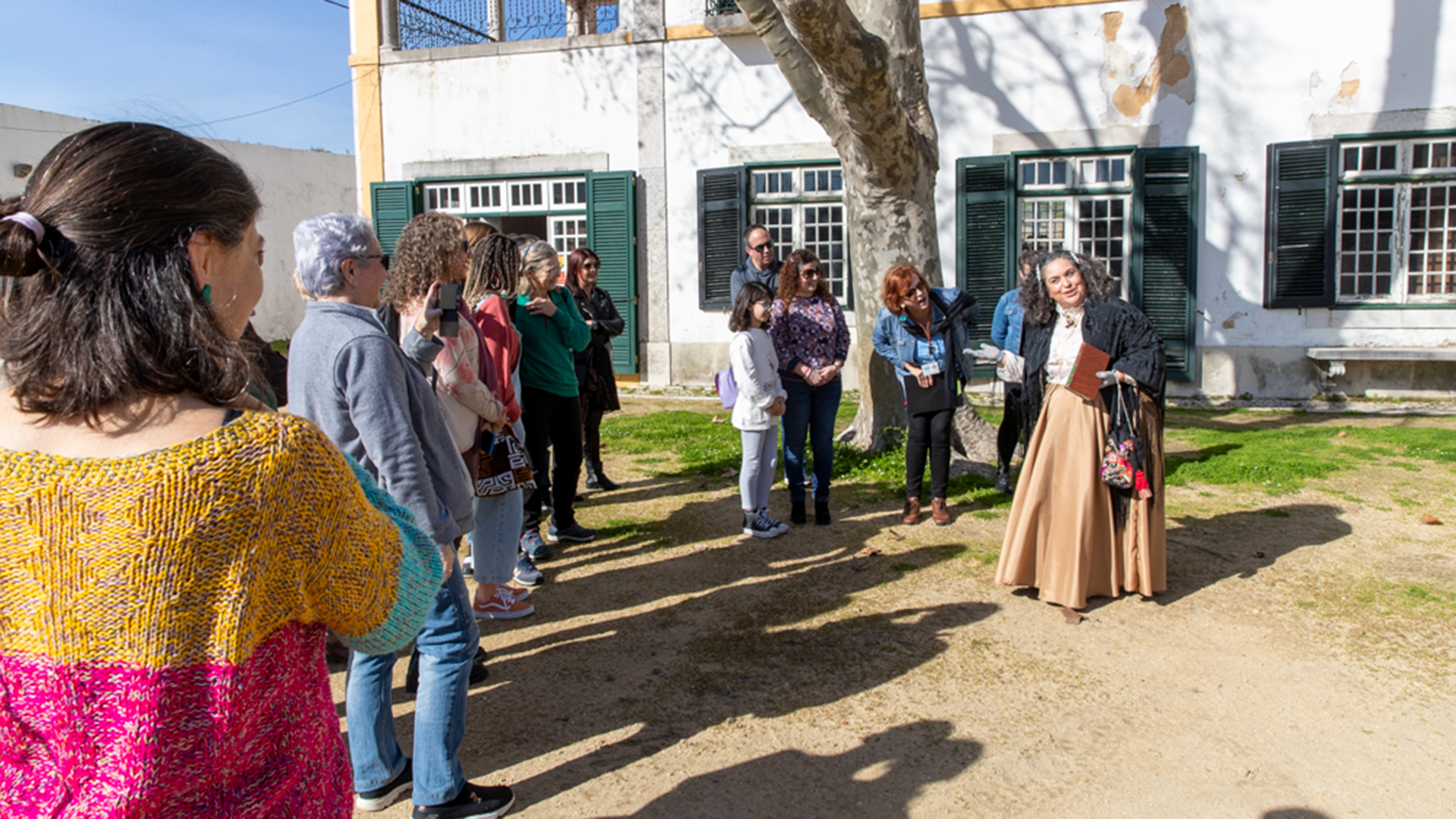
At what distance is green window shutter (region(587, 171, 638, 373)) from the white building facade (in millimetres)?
32

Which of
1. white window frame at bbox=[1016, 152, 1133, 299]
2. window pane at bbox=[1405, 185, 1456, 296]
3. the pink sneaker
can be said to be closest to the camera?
the pink sneaker

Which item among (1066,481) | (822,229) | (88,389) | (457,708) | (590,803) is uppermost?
(822,229)

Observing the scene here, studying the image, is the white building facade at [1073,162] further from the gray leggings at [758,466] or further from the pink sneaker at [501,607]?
the pink sneaker at [501,607]

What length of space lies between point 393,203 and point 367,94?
1.63 m

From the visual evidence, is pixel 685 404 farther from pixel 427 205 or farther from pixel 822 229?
pixel 427 205

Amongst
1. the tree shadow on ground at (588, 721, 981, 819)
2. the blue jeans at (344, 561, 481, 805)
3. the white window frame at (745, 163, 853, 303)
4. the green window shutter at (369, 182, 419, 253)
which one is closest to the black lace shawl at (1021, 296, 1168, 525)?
the tree shadow on ground at (588, 721, 981, 819)

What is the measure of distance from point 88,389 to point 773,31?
604 cm

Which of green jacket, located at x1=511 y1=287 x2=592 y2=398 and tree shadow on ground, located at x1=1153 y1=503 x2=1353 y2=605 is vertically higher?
green jacket, located at x1=511 y1=287 x2=592 y2=398

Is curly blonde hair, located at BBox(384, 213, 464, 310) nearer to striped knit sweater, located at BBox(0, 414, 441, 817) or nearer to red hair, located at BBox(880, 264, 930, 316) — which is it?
→ striped knit sweater, located at BBox(0, 414, 441, 817)

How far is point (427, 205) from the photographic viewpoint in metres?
14.1

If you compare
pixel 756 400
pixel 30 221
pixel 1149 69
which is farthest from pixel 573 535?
pixel 1149 69

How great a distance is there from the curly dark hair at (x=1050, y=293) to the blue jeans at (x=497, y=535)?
2874 mm

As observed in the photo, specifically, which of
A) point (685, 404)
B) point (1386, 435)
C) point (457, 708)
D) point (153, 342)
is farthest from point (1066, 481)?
point (685, 404)

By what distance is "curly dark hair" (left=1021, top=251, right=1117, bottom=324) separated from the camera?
4816 millimetres
